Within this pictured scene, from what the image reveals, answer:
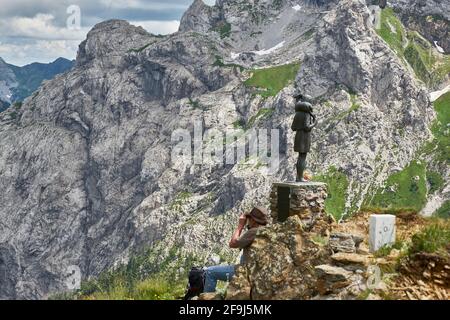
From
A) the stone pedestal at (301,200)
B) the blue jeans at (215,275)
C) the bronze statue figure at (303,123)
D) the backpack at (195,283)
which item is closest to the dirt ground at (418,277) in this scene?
the blue jeans at (215,275)

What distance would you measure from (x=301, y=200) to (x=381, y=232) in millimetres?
4961

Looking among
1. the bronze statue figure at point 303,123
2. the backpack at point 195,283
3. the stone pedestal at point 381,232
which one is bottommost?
the backpack at point 195,283

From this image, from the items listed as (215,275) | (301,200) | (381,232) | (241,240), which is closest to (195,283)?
(215,275)

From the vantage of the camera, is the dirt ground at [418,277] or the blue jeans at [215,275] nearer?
the dirt ground at [418,277]

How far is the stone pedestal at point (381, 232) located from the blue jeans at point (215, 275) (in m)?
5.22

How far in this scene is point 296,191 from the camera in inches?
930

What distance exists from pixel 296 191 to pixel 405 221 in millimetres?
6200

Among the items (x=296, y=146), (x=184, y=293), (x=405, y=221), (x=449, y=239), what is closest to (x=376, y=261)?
(x=449, y=239)

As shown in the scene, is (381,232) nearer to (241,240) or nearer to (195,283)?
(241,240)

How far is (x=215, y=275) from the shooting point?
18062 millimetres

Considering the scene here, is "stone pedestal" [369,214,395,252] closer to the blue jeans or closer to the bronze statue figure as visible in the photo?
the blue jeans

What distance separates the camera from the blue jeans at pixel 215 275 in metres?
17.9

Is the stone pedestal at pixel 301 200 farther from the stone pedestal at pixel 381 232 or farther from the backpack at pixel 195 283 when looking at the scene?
the backpack at pixel 195 283
